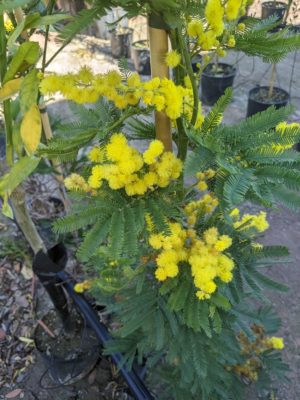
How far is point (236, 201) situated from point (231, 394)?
1.26 metres

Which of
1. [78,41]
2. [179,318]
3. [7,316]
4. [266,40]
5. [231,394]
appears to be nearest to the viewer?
[266,40]

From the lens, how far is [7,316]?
2.42 metres

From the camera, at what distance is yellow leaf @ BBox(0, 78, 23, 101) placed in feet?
2.53

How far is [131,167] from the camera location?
0.83m

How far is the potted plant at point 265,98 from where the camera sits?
4.00 meters

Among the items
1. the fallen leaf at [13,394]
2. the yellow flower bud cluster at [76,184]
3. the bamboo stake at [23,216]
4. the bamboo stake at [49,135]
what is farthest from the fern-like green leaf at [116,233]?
the fallen leaf at [13,394]

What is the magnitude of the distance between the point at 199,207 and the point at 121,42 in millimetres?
5128

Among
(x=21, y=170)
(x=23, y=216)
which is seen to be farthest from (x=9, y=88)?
(x=23, y=216)

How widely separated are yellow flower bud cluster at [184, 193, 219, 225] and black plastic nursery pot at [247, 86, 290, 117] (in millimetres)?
3097

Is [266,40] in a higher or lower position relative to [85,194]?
higher

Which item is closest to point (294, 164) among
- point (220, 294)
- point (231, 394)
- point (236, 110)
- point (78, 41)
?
point (220, 294)

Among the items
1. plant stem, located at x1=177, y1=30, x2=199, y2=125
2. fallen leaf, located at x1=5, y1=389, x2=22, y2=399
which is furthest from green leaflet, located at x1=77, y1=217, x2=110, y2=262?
fallen leaf, located at x1=5, y1=389, x2=22, y2=399

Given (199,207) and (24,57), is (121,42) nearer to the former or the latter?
(199,207)

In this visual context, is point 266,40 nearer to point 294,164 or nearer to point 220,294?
point 294,164
